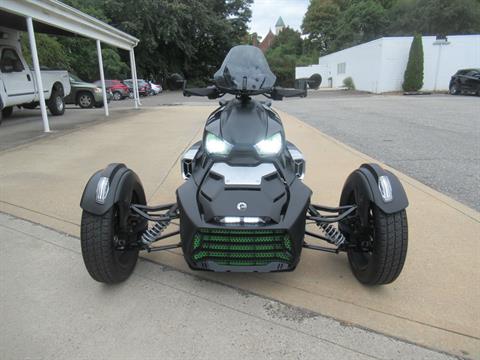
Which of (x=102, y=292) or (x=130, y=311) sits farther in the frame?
(x=102, y=292)

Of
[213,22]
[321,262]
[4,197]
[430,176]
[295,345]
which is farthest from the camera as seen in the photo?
[213,22]

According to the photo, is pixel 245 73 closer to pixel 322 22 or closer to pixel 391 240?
pixel 391 240

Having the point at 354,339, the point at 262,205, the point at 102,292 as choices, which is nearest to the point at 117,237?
the point at 102,292

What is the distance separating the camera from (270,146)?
9.43ft

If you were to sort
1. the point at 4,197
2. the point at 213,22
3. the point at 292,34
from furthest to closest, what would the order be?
the point at 292,34
the point at 213,22
the point at 4,197

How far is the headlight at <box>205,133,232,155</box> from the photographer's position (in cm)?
284

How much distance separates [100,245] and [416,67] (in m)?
29.6

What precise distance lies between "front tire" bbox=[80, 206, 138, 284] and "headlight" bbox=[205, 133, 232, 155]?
787 millimetres

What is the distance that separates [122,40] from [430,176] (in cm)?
1463

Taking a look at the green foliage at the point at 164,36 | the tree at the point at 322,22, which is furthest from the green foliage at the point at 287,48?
the green foliage at the point at 164,36

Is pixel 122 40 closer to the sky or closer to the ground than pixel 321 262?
closer to the sky

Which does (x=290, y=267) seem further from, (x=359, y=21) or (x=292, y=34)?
(x=292, y=34)

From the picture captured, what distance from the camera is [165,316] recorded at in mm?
2611

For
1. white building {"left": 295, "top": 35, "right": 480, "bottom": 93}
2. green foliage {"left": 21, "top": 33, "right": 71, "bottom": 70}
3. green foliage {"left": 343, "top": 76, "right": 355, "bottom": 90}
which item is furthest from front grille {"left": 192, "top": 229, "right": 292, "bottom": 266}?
green foliage {"left": 343, "top": 76, "right": 355, "bottom": 90}
